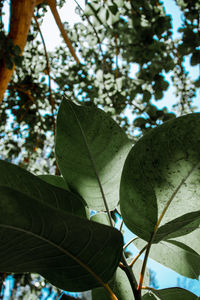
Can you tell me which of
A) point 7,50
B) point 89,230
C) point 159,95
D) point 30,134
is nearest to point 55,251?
point 89,230

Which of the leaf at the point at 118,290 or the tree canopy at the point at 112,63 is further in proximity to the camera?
the tree canopy at the point at 112,63

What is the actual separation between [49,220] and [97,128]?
6.3 inches

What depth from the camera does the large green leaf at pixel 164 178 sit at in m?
0.30

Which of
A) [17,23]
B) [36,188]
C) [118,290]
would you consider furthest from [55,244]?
[17,23]

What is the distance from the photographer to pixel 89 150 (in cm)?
35

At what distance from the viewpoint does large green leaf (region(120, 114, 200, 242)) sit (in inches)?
11.7

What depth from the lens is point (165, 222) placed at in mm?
317

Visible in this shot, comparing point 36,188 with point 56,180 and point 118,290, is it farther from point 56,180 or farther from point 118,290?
point 118,290

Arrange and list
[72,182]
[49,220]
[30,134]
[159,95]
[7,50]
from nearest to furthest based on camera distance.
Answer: [49,220]
[72,182]
[7,50]
[159,95]
[30,134]

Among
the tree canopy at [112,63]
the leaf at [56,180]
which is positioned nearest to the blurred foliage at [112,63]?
the tree canopy at [112,63]

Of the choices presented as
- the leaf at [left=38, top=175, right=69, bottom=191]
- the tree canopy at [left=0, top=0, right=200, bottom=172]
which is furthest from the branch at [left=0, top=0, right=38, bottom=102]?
the leaf at [left=38, top=175, right=69, bottom=191]

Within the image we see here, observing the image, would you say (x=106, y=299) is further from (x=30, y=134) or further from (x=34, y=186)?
(x=30, y=134)

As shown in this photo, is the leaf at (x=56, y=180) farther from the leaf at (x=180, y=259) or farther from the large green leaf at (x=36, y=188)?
the leaf at (x=180, y=259)

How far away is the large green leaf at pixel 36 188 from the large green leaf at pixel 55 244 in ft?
0.18
